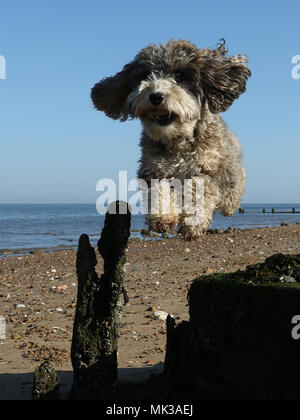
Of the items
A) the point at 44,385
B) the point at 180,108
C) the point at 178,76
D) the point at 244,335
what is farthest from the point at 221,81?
the point at 44,385

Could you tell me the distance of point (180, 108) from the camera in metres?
4.93

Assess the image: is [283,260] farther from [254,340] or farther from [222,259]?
[222,259]

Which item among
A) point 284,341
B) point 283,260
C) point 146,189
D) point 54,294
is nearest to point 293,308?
point 284,341

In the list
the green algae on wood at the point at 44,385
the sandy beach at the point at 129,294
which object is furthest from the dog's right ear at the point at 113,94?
the sandy beach at the point at 129,294

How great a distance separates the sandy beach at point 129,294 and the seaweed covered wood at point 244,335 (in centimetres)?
127

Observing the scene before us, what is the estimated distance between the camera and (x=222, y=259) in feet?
53.7

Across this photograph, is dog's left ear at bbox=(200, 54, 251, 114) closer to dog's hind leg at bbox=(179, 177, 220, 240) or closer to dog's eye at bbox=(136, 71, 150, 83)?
dog's eye at bbox=(136, 71, 150, 83)

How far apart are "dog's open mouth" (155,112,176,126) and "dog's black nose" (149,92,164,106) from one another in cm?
24

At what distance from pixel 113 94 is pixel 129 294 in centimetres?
686

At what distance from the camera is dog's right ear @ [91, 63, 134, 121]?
220 inches

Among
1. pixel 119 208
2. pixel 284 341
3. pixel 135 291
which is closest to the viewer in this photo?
pixel 284 341

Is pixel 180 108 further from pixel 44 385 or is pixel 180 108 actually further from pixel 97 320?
pixel 44 385

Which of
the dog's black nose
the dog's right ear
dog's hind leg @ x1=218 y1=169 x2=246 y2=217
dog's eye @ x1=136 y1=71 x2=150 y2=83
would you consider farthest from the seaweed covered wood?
dog's eye @ x1=136 y1=71 x2=150 y2=83
